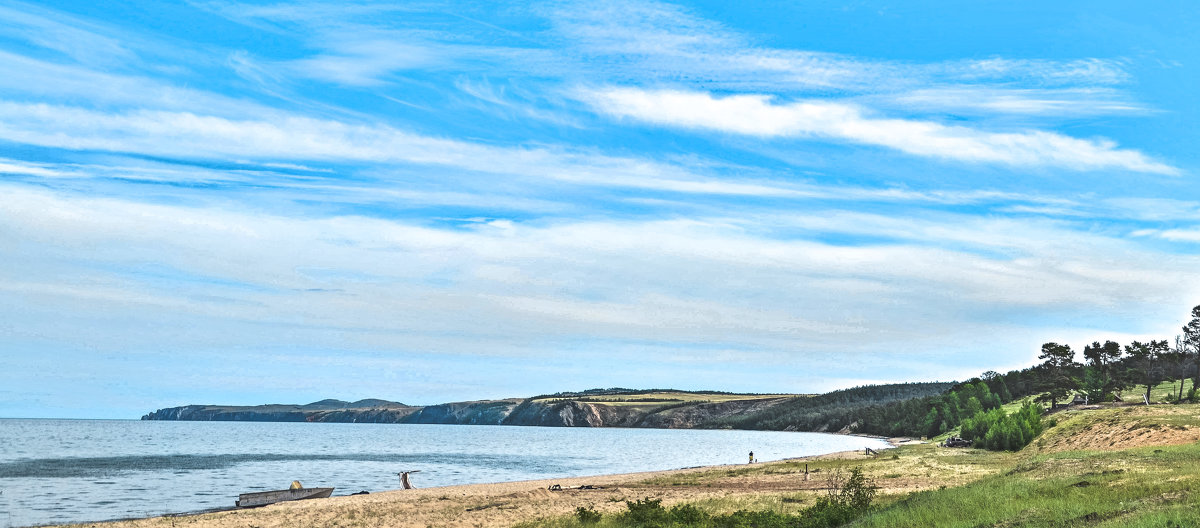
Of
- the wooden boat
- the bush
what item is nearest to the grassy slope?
the bush

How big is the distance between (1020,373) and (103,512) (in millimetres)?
176904

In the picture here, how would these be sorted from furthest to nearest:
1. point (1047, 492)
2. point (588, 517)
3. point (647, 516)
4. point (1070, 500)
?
1. point (588, 517)
2. point (647, 516)
3. point (1047, 492)
4. point (1070, 500)

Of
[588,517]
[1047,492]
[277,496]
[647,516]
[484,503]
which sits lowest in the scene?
[484,503]

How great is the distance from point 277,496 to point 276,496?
4.0 inches

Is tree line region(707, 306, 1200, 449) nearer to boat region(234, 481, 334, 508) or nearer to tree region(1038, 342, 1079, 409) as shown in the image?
tree region(1038, 342, 1079, 409)

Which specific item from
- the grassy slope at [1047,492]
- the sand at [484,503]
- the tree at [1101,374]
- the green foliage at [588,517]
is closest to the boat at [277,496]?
the sand at [484,503]

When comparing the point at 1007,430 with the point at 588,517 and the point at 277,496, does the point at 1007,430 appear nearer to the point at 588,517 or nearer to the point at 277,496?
the point at 588,517

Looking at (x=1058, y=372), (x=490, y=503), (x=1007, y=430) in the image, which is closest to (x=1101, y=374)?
(x=1058, y=372)

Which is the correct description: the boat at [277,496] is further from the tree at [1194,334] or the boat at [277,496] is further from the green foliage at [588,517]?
the tree at [1194,334]

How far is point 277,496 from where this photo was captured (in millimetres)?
60500

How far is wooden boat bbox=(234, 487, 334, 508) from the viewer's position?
58375 mm

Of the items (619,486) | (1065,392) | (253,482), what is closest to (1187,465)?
(619,486)

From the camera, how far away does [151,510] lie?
56875 millimetres

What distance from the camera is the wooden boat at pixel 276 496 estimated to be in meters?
58.4
